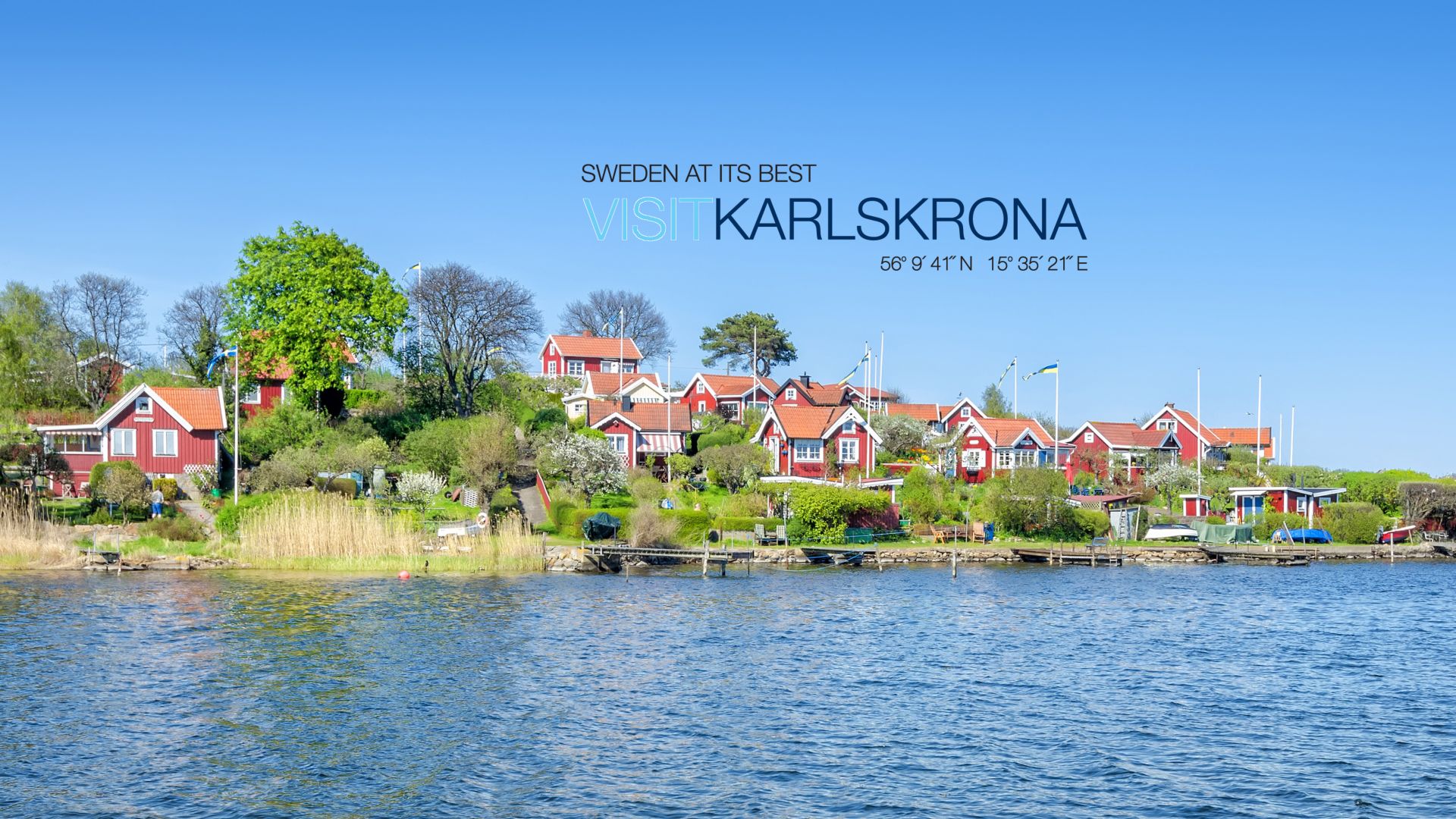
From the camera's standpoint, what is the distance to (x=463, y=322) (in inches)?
3829

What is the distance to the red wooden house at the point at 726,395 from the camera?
114 m

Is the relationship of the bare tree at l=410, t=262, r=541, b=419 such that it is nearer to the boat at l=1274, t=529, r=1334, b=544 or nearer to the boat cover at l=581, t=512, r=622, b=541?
the boat cover at l=581, t=512, r=622, b=541

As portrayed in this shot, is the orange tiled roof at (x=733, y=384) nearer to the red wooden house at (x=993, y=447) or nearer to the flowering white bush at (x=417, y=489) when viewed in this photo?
the red wooden house at (x=993, y=447)

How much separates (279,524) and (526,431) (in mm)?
31696

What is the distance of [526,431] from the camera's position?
90.6 m

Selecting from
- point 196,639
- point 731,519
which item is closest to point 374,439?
point 731,519

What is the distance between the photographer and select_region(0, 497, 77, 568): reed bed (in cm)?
5822

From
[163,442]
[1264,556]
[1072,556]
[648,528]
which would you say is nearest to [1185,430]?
[1264,556]

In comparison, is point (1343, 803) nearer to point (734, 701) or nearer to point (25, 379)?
point (734, 701)

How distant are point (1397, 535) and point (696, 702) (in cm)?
7227

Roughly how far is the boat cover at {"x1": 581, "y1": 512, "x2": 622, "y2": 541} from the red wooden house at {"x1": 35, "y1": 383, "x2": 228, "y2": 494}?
23.7 m

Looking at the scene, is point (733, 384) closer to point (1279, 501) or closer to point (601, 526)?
point (1279, 501)

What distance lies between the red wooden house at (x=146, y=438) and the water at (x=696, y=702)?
62.4 feet

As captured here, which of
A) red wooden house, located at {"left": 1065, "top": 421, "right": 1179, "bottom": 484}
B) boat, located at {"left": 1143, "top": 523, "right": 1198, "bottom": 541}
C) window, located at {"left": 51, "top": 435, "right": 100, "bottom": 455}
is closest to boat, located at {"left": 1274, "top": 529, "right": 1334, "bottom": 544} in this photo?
boat, located at {"left": 1143, "top": 523, "right": 1198, "bottom": 541}
